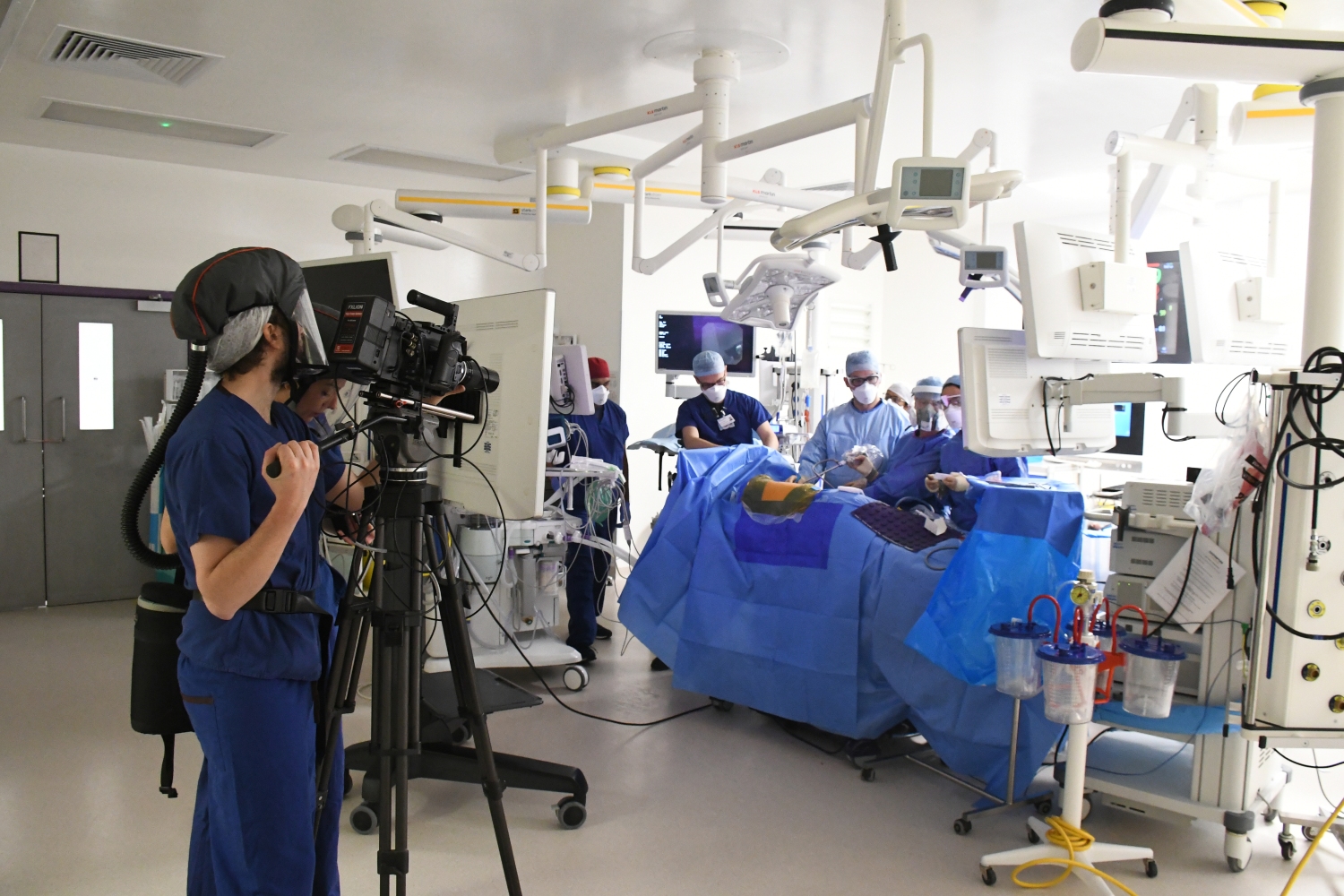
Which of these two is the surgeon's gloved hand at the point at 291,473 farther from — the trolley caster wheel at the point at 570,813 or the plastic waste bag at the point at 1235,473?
the plastic waste bag at the point at 1235,473

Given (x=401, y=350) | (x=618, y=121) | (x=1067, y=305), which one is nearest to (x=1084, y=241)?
(x=1067, y=305)

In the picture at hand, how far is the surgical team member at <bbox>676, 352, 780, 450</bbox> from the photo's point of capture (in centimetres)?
549

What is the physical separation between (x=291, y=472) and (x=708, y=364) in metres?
4.13

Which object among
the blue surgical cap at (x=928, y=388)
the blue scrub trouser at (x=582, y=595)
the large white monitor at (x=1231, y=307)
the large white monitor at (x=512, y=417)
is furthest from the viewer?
the blue scrub trouser at (x=582, y=595)

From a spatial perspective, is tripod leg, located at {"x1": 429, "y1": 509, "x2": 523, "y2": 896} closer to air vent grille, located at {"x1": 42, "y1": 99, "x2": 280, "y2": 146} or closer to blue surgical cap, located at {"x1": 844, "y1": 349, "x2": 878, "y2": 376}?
blue surgical cap, located at {"x1": 844, "y1": 349, "x2": 878, "y2": 376}

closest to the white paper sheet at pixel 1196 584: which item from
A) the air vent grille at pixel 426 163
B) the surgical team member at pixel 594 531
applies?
the surgical team member at pixel 594 531

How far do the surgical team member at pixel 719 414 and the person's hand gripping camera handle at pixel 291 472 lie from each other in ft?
13.1

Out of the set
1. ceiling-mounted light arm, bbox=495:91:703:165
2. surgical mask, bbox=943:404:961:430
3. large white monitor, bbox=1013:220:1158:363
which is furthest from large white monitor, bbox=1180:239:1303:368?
surgical mask, bbox=943:404:961:430

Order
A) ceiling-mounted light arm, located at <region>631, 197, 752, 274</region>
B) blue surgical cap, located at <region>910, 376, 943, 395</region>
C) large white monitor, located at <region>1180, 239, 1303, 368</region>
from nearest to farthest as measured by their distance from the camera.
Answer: large white monitor, located at <region>1180, 239, 1303, 368</region>
blue surgical cap, located at <region>910, 376, 943, 395</region>
ceiling-mounted light arm, located at <region>631, 197, 752, 274</region>

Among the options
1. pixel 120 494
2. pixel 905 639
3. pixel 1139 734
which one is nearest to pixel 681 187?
pixel 905 639

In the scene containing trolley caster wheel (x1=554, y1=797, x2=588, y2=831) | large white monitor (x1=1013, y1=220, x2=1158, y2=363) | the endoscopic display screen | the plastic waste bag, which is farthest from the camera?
the endoscopic display screen

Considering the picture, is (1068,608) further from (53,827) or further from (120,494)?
(120,494)

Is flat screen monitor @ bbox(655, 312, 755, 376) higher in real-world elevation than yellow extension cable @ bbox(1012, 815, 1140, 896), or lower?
higher

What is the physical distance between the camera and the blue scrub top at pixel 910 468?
4.05 m
